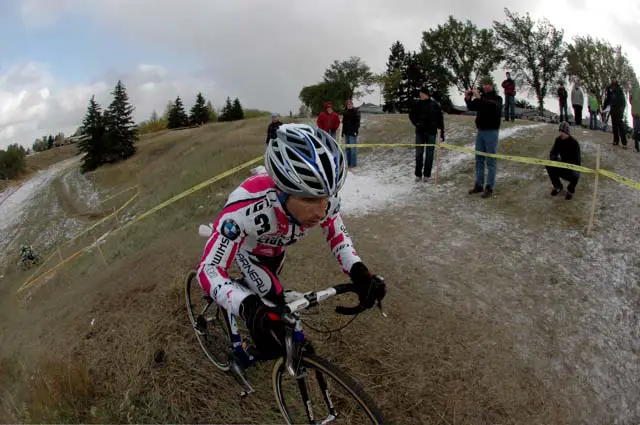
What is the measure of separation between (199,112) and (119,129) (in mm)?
22501

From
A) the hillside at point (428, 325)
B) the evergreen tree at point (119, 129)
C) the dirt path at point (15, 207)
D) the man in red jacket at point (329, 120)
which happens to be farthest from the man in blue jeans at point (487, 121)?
the evergreen tree at point (119, 129)

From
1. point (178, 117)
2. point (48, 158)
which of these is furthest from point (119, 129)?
point (48, 158)

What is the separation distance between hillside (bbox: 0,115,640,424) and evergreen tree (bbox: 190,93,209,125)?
57.1 metres

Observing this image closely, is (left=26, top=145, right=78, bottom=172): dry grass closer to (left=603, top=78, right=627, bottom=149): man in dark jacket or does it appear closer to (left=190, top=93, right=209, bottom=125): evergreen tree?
(left=190, top=93, right=209, bottom=125): evergreen tree

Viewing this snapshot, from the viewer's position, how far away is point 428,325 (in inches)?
225

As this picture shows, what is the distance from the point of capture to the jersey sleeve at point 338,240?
3.45 meters

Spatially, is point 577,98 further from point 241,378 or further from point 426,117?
point 241,378

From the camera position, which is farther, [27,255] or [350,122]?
[27,255]

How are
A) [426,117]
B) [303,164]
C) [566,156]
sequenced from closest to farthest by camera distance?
[303,164] → [566,156] → [426,117]

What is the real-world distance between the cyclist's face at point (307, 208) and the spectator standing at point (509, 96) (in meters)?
19.4

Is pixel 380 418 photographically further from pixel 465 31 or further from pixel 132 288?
pixel 465 31

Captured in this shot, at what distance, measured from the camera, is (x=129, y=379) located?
4816mm

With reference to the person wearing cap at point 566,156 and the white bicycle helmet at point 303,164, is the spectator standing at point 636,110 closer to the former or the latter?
the person wearing cap at point 566,156

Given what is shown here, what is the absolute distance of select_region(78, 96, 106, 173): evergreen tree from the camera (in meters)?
43.4
